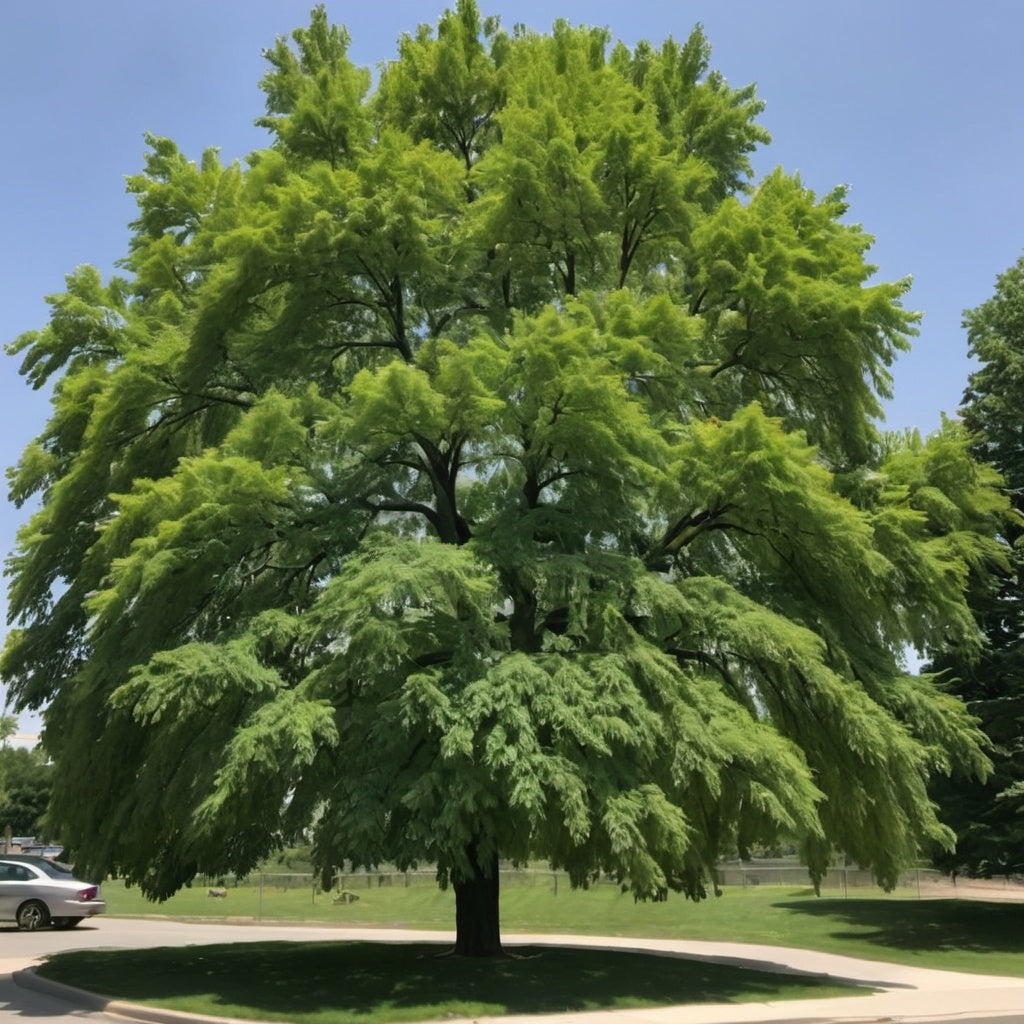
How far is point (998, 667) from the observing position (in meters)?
24.3

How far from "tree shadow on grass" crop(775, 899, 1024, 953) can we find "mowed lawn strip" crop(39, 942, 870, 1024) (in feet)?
28.4

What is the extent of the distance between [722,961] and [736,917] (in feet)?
34.9

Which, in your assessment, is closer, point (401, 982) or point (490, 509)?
point (401, 982)

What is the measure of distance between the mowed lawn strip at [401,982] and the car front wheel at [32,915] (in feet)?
23.8

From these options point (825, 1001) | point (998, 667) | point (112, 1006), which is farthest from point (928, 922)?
point (112, 1006)

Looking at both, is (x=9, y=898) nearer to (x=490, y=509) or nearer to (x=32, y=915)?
(x=32, y=915)

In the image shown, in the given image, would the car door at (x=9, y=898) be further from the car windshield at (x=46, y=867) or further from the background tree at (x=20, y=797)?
the background tree at (x=20, y=797)

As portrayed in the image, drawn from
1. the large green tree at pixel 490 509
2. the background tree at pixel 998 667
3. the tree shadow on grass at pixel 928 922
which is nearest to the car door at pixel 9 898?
the large green tree at pixel 490 509

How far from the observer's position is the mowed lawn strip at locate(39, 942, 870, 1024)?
476 inches

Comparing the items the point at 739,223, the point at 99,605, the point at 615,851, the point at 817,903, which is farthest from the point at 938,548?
the point at 817,903

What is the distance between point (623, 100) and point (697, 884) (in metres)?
12.0

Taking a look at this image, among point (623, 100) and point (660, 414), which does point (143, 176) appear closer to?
point (623, 100)

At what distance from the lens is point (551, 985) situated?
13469mm

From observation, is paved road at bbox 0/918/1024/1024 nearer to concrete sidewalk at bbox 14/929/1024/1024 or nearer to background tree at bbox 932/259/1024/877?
concrete sidewalk at bbox 14/929/1024/1024
